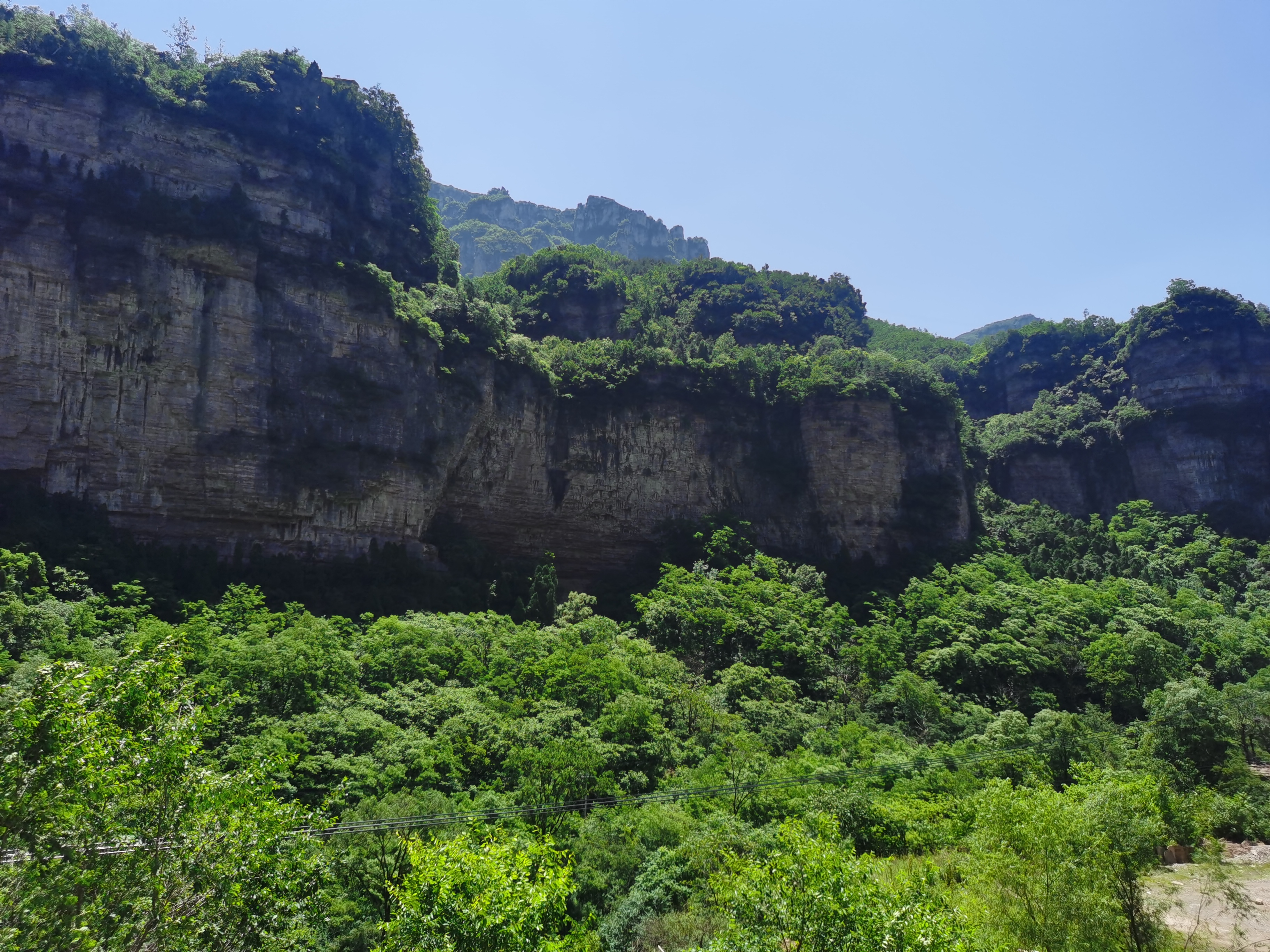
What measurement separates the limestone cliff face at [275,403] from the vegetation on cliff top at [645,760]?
5322 mm

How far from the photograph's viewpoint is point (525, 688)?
2542 centimetres

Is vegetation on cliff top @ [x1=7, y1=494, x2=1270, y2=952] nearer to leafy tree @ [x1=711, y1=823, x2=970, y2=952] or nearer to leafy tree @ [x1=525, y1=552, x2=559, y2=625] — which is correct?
leafy tree @ [x1=711, y1=823, x2=970, y2=952]

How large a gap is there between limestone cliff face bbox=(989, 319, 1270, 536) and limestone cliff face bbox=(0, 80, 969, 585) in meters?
17.4

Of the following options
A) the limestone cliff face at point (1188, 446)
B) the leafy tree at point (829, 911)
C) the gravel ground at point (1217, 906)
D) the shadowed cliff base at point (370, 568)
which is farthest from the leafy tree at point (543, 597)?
the limestone cliff face at point (1188, 446)

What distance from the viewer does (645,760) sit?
860 inches

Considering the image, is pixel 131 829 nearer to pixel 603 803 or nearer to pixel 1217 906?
pixel 603 803

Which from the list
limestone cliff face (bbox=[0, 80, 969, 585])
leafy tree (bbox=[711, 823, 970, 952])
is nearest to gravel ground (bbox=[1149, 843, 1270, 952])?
leafy tree (bbox=[711, 823, 970, 952])

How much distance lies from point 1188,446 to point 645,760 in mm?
51806

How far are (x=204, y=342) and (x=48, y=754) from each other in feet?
93.6

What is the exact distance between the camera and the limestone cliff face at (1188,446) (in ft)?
173

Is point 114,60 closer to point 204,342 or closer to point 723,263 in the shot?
point 204,342

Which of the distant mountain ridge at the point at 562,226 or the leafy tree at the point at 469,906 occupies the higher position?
the distant mountain ridge at the point at 562,226

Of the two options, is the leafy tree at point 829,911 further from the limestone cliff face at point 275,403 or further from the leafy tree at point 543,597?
the limestone cliff face at point 275,403

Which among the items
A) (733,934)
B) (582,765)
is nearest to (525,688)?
(582,765)
